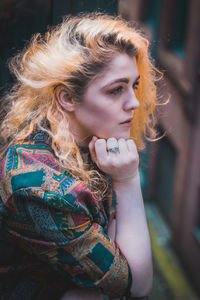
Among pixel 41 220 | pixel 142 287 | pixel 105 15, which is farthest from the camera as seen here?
pixel 105 15

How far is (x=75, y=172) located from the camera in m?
1.66

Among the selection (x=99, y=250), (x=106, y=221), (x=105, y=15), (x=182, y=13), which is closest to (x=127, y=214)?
(x=106, y=221)

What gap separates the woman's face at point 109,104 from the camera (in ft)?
5.49

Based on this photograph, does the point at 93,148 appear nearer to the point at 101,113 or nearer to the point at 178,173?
the point at 101,113

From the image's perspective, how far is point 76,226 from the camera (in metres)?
1.43

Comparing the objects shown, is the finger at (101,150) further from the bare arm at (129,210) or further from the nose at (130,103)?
the nose at (130,103)

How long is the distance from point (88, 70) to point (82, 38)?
175mm

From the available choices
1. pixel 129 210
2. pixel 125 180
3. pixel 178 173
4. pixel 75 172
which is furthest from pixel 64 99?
pixel 178 173

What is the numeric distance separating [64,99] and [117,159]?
0.43m

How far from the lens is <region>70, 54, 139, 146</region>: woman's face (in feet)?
5.49

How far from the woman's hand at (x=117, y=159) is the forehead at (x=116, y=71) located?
0.31 m

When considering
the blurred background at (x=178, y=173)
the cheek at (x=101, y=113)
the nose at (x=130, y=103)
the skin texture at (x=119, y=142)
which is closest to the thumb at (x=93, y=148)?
the skin texture at (x=119, y=142)

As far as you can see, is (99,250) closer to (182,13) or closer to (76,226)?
(76,226)

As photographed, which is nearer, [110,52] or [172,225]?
[110,52]
